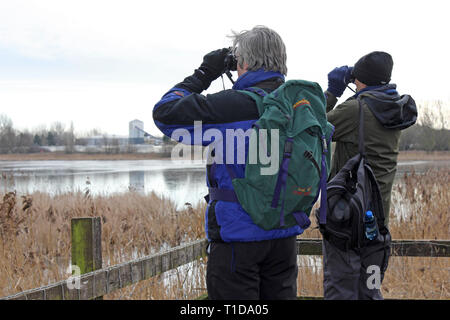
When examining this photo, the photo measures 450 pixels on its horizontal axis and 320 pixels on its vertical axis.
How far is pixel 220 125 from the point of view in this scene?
1.91 meters

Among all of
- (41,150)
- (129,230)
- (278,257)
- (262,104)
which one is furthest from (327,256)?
(41,150)

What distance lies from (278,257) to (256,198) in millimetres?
313

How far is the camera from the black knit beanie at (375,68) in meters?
→ 2.80

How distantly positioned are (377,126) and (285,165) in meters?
1.13

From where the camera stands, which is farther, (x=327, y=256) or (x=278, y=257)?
(x=327, y=256)

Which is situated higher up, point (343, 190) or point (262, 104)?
point (262, 104)

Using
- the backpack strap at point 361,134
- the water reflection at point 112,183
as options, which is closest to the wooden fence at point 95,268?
the backpack strap at point 361,134

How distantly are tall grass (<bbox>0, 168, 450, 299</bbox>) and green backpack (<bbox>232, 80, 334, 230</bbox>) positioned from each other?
2.31 m

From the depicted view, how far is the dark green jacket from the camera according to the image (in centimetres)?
271

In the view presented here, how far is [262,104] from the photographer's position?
1923 millimetres

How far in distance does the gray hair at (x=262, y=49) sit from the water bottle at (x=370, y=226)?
106 centimetres

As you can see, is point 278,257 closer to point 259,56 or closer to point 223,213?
point 223,213

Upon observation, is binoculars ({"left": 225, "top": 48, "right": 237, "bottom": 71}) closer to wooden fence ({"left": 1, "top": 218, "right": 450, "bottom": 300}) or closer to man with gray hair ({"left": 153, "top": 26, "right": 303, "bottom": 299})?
man with gray hair ({"left": 153, "top": 26, "right": 303, "bottom": 299})

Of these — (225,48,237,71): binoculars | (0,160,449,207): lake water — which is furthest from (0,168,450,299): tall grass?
(225,48,237,71): binoculars
